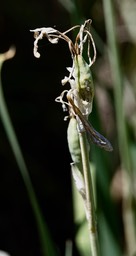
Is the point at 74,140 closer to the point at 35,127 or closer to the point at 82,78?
the point at 82,78

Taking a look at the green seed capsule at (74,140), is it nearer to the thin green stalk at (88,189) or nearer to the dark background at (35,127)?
the thin green stalk at (88,189)

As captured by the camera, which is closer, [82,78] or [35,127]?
[82,78]

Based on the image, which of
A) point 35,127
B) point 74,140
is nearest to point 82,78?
point 74,140

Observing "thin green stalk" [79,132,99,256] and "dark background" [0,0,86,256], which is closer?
"thin green stalk" [79,132,99,256]

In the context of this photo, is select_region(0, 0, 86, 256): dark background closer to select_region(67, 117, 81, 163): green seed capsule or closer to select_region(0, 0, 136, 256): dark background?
select_region(0, 0, 136, 256): dark background

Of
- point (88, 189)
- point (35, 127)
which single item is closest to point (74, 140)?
point (88, 189)

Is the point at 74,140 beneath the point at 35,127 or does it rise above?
above

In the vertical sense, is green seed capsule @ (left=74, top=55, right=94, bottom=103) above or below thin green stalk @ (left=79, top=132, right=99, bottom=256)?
above

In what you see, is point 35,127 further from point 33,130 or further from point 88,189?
point 88,189

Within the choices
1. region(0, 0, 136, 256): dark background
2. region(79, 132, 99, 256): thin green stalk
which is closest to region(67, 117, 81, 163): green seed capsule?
region(79, 132, 99, 256): thin green stalk

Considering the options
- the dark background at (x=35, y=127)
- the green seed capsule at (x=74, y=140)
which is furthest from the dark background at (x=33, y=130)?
the green seed capsule at (x=74, y=140)

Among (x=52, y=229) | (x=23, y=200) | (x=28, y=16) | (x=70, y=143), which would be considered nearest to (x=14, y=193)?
(x=23, y=200)
